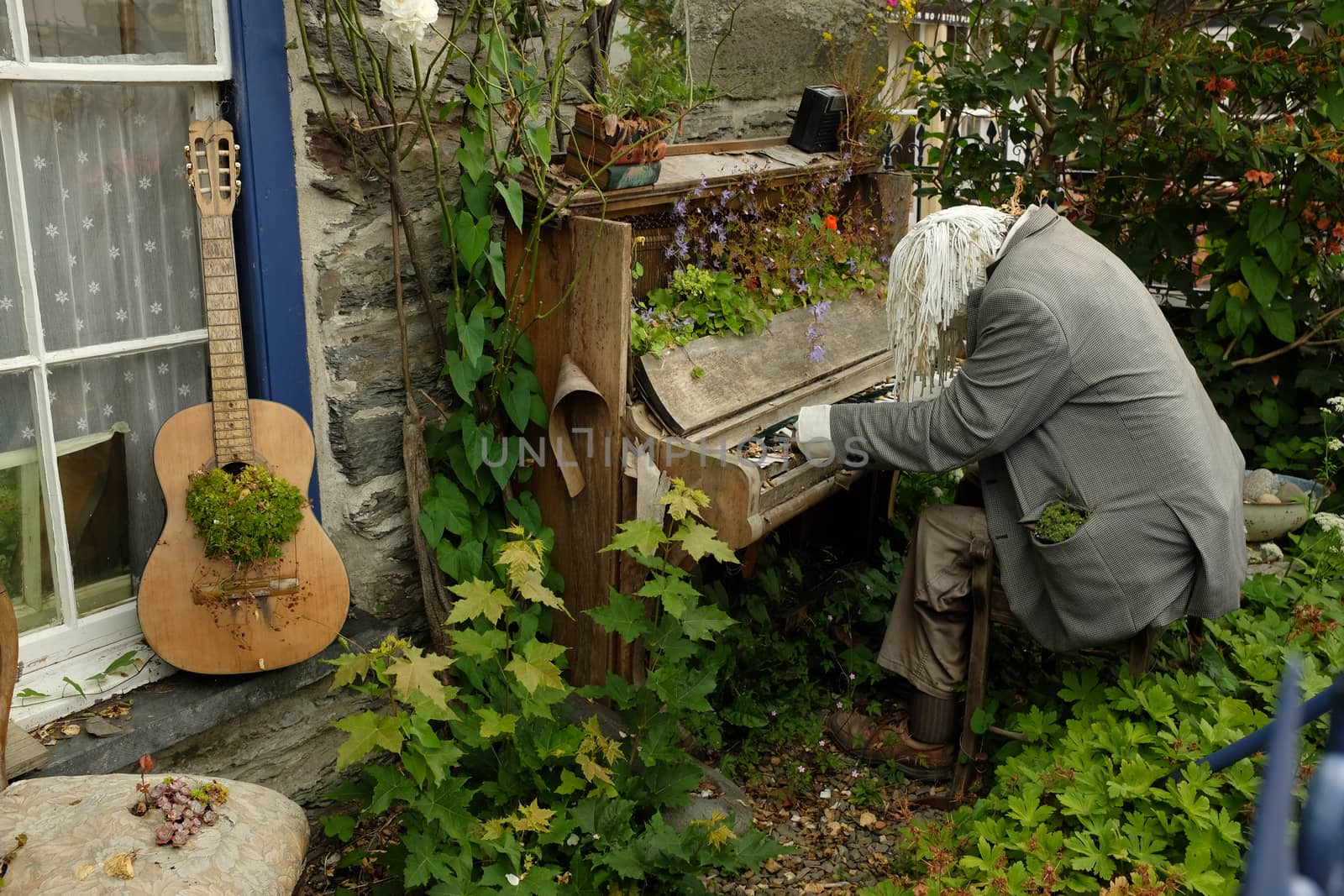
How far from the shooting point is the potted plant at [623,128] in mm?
3092

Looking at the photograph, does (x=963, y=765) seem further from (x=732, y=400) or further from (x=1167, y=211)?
(x=1167, y=211)

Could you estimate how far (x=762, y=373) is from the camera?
11.4ft

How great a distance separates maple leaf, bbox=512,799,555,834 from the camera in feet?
8.23

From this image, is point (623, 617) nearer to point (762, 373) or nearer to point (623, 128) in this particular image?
point (762, 373)

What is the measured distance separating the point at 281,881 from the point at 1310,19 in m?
3.99

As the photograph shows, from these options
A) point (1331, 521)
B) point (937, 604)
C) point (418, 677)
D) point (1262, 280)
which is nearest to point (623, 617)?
point (418, 677)

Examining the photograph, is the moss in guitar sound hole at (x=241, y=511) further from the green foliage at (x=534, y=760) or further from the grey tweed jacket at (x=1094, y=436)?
the grey tweed jacket at (x=1094, y=436)

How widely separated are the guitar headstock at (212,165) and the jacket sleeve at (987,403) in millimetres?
1646

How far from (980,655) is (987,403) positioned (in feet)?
2.62

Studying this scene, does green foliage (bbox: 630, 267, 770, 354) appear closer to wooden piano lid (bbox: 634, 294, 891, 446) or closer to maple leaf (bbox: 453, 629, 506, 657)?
wooden piano lid (bbox: 634, 294, 891, 446)

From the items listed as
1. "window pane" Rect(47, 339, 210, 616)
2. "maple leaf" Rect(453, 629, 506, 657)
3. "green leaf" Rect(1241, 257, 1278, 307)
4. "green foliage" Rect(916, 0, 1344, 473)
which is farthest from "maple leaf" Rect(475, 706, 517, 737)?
"green leaf" Rect(1241, 257, 1278, 307)

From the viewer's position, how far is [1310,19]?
12.4 feet

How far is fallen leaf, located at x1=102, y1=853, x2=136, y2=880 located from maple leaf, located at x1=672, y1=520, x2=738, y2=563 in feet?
4.16

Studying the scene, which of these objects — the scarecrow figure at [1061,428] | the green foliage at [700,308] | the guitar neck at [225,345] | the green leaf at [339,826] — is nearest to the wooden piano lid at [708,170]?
the green foliage at [700,308]
